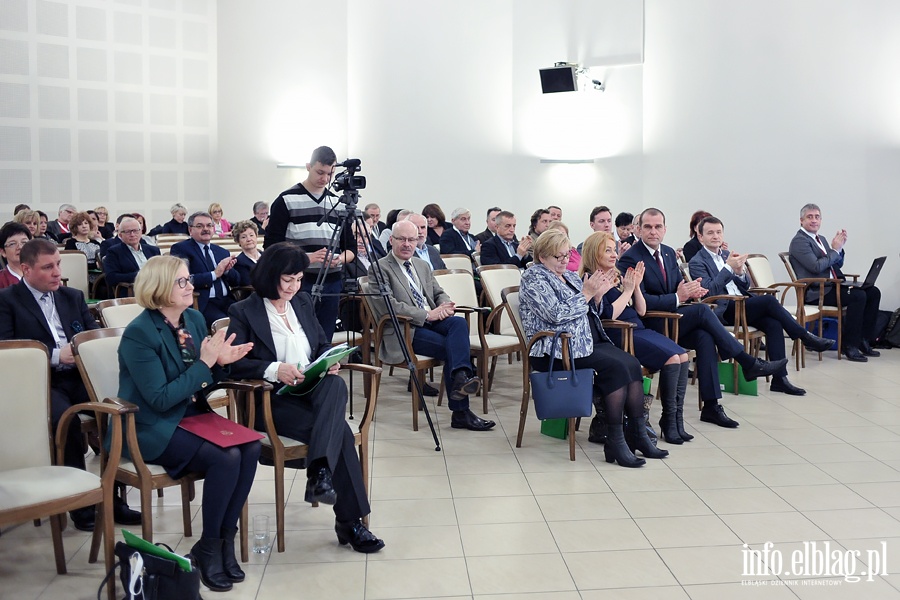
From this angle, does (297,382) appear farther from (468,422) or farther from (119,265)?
(119,265)

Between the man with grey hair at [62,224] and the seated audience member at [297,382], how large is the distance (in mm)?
6550

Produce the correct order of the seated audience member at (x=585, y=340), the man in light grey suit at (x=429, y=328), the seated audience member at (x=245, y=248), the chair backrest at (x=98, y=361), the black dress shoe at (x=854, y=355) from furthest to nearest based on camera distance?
the black dress shoe at (x=854, y=355) → the seated audience member at (x=245, y=248) → the man in light grey suit at (x=429, y=328) → the seated audience member at (x=585, y=340) → the chair backrest at (x=98, y=361)

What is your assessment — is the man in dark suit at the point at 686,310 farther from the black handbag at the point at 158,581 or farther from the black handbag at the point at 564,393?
the black handbag at the point at 158,581

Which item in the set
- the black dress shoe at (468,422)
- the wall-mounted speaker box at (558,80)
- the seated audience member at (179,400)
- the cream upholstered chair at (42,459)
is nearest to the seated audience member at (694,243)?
the black dress shoe at (468,422)

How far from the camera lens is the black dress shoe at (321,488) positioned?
3.18m

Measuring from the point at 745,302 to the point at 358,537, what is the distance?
3.88 metres

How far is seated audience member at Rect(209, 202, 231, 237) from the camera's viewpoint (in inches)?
447

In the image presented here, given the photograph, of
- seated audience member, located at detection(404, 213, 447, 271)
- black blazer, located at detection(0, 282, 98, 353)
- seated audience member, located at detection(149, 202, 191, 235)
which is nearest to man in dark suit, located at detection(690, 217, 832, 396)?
seated audience member, located at detection(404, 213, 447, 271)

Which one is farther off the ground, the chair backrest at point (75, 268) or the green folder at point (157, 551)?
the chair backrest at point (75, 268)

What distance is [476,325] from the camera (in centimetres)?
593

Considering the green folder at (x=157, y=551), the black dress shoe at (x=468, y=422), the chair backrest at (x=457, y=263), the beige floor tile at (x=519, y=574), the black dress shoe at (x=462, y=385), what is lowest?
the beige floor tile at (x=519, y=574)

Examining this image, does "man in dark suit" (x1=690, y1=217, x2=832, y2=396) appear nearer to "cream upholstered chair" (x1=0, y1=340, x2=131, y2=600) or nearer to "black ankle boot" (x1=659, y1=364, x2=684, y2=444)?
"black ankle boot" (x1=659, y1=364, x2=684, y2=444)

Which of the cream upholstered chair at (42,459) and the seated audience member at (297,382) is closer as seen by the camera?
the cream upholstered chair at (42,459)

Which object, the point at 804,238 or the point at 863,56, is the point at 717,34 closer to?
the point at 863,56
